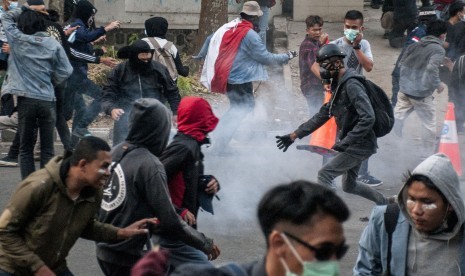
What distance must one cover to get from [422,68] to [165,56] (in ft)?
9.84

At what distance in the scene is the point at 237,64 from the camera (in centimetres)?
1180

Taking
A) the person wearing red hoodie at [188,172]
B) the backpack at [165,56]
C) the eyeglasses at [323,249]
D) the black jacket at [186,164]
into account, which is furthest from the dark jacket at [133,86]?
the eyeglasses at [323,249]

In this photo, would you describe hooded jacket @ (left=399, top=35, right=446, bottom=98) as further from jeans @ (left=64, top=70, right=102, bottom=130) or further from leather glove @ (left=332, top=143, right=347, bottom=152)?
jeans @ (left=64, top=70, right=102, bottom=130)

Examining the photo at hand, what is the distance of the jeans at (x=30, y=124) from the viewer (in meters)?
9.49

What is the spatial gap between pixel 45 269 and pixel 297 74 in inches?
452

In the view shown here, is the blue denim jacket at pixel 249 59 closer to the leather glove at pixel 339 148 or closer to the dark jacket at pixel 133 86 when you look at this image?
the dark jacket at pixel 133 86

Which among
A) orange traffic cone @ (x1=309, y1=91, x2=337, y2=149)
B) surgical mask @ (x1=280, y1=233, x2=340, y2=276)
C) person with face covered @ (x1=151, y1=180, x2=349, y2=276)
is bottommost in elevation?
orange traffic cone @ (x1=309, y1=91, x2=337, y2=149)

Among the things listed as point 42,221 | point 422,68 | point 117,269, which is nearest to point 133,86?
point 422,68

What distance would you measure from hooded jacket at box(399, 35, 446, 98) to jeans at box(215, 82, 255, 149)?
1.76 m

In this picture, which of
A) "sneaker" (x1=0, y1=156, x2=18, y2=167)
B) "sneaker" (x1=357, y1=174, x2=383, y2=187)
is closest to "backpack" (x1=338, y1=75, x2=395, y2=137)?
"sneaker" (x1=357, y1=174, x2=383, y2=187)

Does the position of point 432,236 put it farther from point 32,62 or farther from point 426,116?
point 426,116

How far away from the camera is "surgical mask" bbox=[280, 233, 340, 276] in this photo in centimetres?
286

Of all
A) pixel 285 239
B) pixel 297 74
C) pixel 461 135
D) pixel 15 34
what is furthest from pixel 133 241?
pixel 297 74

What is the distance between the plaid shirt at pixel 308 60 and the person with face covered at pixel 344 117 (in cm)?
346
